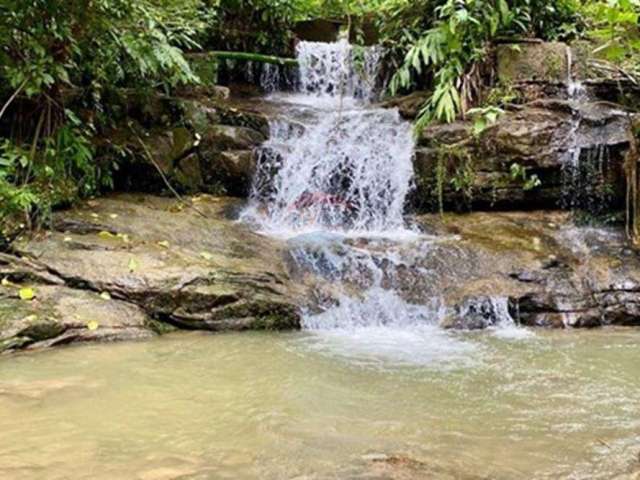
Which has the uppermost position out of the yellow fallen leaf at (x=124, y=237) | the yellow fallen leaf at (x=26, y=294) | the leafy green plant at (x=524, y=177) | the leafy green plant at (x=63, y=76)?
the leafy green plant at (x=63, y=76)

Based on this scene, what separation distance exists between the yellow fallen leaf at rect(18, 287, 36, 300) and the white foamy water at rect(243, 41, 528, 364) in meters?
2.27

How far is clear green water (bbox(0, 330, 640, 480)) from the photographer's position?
261 centimetres

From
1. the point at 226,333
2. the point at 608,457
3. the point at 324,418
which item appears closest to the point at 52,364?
the point at 226,333

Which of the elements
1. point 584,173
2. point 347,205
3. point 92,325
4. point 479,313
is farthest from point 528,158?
point 92,325

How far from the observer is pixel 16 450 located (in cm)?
272

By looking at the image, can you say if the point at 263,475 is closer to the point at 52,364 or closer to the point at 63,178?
the point at 52,364

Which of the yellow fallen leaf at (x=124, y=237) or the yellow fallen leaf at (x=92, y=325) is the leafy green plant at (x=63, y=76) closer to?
the yellow fallen leaf at (x=124, y=237)

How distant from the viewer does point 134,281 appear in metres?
5.57

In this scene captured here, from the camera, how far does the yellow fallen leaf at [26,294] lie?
503 cm

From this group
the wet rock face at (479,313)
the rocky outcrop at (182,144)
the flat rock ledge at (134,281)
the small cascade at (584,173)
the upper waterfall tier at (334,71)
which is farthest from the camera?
the upper waterfall tier at (334,71)

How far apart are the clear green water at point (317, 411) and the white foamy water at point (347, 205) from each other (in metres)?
0.45

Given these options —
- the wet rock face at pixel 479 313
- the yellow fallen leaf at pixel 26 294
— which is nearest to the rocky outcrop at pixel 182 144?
the yellow fallen leaf at pixel 26 294

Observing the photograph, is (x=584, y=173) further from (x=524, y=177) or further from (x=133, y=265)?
(x=133, y=265)

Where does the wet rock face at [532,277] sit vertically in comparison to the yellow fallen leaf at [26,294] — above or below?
below
